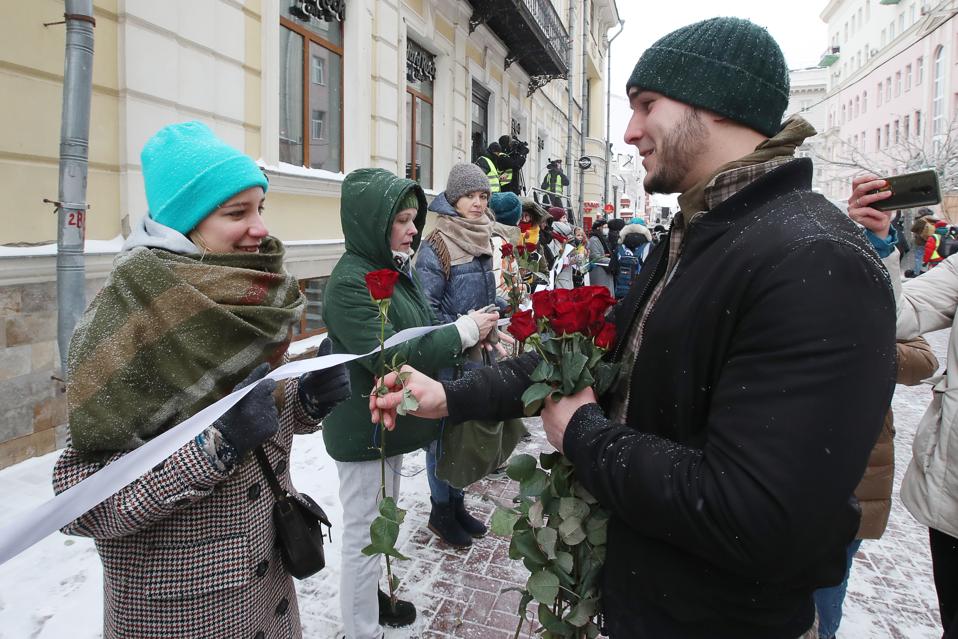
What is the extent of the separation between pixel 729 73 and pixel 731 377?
63cm

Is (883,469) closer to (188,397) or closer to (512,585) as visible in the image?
(512,585)

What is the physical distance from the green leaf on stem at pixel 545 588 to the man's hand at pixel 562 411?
328 mm

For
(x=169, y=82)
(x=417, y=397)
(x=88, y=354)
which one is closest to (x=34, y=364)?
(x=169, y=82)

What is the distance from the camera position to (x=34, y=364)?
3637mm

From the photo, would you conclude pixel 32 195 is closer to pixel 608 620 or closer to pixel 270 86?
pixel 270 86

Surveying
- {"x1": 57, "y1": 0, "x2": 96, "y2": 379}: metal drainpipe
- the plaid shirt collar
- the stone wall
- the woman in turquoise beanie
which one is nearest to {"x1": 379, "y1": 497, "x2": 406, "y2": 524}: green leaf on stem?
the woman in turquoise beanie

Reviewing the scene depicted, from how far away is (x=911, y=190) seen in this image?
1937 millimetres

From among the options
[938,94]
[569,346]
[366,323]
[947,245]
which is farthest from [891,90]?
[569,346]

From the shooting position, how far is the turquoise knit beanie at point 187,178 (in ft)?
5.01

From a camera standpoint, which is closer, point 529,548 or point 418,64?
point 529,548

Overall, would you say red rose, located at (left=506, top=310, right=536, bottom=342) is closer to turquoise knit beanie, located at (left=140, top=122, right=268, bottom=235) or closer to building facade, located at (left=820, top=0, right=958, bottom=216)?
turquoise knit beanie, located at (left=140, top=122, right=268, bottom=235)

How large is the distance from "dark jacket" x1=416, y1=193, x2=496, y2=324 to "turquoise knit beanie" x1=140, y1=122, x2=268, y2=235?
1889mm

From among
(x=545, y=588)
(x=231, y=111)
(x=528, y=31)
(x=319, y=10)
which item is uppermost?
(x=528, y=31)

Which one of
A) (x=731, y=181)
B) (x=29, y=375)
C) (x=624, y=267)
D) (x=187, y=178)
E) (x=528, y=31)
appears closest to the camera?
(x=731, y=181)
